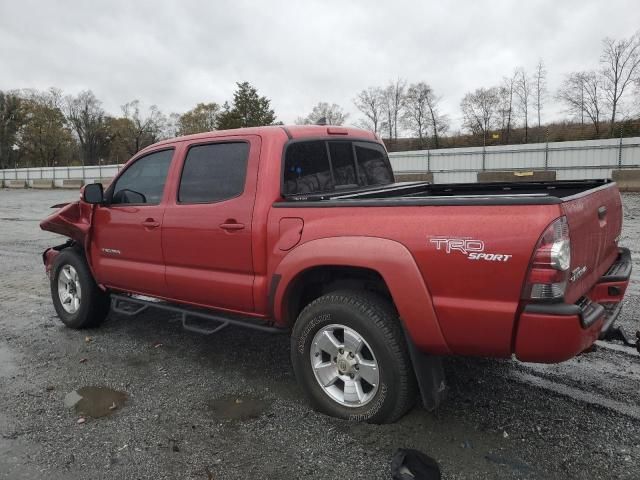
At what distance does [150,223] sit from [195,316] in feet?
2.81

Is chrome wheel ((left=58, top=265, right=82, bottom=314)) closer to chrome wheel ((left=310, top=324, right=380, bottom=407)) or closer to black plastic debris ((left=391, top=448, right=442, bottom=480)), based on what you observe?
chrome wheel ((left=310, top=324, right=380, bottom=407))

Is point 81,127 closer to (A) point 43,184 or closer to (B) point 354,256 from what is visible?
(A) point 43,184

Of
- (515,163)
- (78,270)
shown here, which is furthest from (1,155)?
(78,270)

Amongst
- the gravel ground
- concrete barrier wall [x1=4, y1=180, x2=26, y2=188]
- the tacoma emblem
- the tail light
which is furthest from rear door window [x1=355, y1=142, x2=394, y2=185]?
concrete barrier wall [x1=4, y1=180, x2=26, y2=188]

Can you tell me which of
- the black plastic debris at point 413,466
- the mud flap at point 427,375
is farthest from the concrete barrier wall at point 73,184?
the black plastic debris at point 413,466

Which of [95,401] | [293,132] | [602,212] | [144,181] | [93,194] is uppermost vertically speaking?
[293,132]

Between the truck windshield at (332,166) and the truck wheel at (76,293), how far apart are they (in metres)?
2.63

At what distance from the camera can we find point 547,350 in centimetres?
256

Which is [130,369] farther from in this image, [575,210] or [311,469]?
[575,210]

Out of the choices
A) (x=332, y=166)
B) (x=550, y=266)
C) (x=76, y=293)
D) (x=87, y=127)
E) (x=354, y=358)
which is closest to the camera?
(x=550, y=266)

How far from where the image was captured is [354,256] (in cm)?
303

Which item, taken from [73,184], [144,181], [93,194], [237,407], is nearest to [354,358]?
[237,407]

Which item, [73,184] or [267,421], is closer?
[267,421]

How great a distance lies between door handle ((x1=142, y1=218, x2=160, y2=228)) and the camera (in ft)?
14.0
